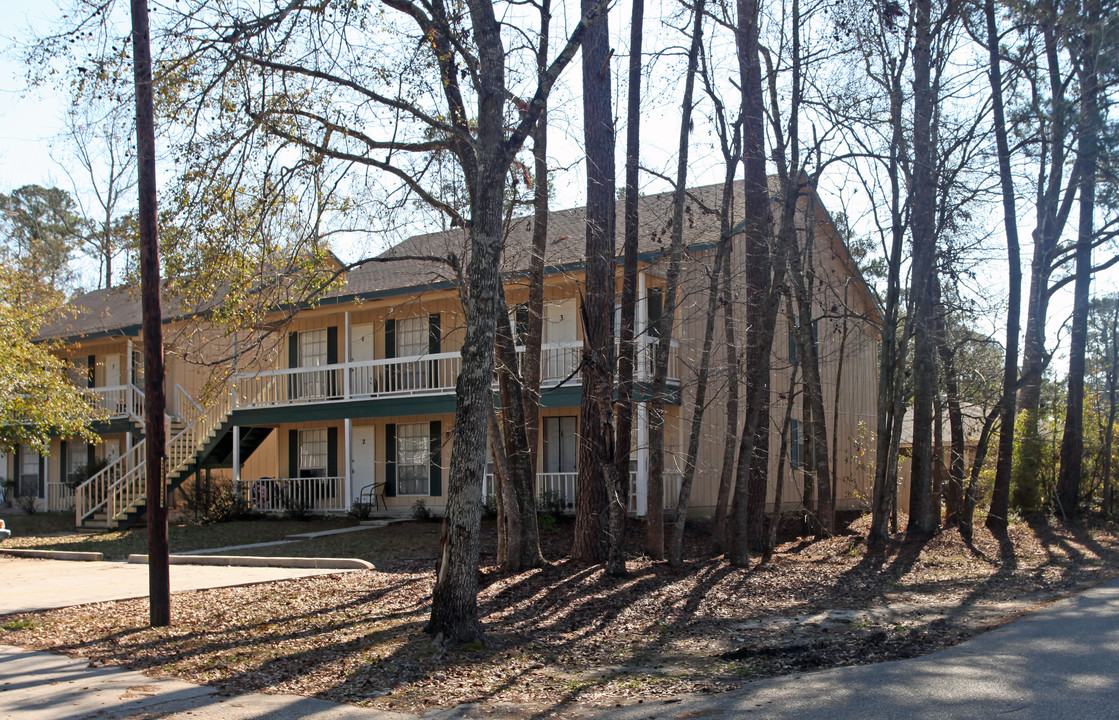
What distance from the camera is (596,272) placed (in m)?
12.7

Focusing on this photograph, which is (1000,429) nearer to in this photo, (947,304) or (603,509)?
(947,304)

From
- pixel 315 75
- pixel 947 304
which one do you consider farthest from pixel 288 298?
pixel 947 304

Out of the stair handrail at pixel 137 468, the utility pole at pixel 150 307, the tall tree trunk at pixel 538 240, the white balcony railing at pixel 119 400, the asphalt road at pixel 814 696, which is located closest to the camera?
the asphalt road at pixel 814 696

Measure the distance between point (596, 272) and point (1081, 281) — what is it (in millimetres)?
13290

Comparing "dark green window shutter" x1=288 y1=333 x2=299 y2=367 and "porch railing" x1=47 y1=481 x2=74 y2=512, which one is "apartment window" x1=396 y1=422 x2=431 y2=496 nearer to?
"dark green window shutter" x1=288 y1=333 x2=299 y2=367

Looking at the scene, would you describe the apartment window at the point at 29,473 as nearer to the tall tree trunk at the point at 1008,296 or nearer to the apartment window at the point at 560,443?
the apartment window at the point at 560,443

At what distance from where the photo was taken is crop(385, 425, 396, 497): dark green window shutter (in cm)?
2262

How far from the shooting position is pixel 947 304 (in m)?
18.4

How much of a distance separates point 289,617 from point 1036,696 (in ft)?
22.4

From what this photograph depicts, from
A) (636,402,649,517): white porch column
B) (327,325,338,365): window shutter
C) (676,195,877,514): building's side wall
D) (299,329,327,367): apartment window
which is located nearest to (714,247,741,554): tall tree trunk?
(636,402,649,517): white porch column

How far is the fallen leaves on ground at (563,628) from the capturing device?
7.04m

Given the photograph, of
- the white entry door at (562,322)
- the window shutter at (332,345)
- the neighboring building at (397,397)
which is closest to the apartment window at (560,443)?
the neighboring building at (397,397)

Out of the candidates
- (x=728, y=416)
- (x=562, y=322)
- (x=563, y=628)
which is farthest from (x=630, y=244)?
(x=562, y=322)

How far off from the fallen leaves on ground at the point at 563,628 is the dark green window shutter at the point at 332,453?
32.6ft
